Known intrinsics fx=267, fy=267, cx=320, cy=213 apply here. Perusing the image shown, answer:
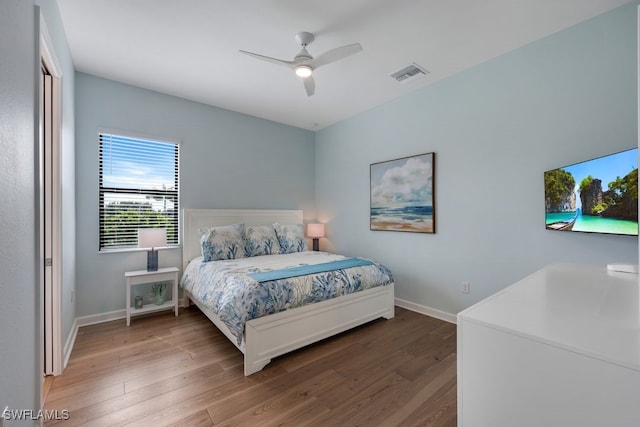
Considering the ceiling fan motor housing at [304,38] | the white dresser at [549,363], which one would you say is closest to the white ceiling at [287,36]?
the ceiling fan motor housing at [304,38]

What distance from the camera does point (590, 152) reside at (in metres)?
2.16

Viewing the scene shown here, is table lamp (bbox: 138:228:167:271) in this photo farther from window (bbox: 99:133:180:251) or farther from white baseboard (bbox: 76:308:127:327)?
white baseboard (bbox: 76:308:127:327)

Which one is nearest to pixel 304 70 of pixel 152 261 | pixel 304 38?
pixel 304 38

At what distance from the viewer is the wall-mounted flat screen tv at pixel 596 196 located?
172 cm

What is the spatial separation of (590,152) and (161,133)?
449cm

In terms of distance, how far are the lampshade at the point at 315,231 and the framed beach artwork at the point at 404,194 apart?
3.43 ft

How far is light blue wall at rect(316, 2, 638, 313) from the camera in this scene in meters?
2.10

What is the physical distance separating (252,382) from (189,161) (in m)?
2.90

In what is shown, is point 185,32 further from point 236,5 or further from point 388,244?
point 388,244

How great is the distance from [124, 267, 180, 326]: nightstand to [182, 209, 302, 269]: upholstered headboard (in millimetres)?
339

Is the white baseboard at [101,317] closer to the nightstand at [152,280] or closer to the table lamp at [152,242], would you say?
the nightstand at [152,280]

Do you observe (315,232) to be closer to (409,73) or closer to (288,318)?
(288,318)

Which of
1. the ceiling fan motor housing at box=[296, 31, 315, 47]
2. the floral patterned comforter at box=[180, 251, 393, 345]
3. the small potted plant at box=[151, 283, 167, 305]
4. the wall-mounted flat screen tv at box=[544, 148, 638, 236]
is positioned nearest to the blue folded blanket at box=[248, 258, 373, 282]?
the floral patterned comforter at box=[180, 251, 393, 345]

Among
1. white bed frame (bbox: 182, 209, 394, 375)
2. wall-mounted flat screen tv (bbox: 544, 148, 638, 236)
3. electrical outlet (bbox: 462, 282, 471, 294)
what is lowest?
white bed frame (bbox: 182, 209, 394, 375)
